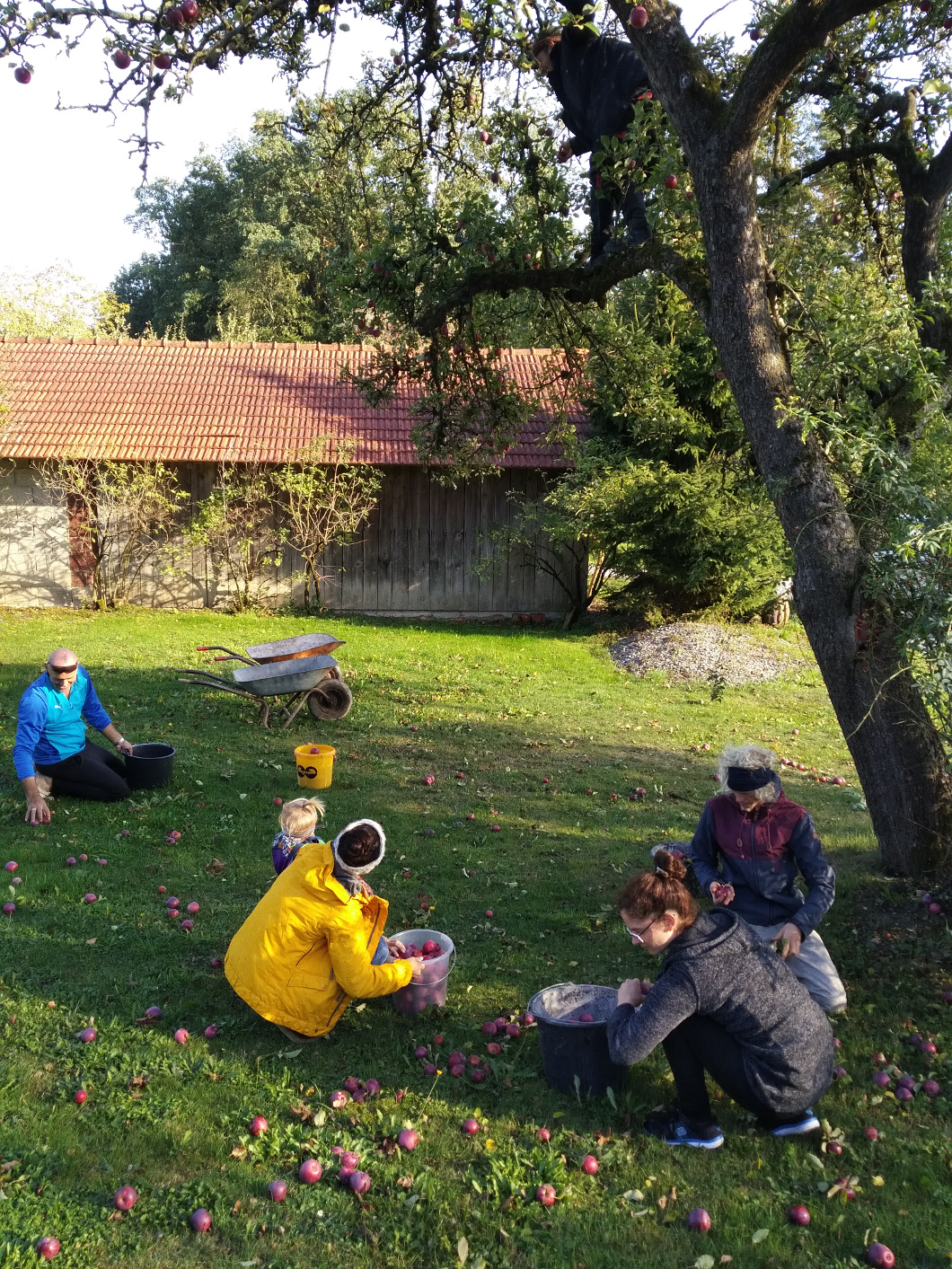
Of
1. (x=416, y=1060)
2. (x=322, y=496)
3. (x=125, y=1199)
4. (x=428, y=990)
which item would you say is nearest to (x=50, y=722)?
(x=428, y=990)

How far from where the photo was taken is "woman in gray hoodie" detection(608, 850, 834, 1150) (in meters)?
3.35

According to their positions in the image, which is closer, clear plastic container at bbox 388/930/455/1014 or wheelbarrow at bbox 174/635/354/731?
clear plastic container at bbox 388/930/455/1014

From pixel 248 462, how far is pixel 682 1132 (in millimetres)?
14157

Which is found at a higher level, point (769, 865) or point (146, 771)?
point (769, 865)

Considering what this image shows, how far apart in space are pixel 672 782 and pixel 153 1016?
5136mm

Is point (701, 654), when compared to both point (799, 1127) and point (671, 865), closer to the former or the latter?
point (671, 865)

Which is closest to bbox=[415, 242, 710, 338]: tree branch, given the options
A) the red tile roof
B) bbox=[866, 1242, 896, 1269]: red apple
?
bbox=[866, 1242, 896, 1269]: red apple

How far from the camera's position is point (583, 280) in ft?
21.2

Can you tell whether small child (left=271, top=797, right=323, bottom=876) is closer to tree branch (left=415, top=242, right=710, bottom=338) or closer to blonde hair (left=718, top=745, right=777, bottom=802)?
blonde hair (left=718, top=745, right=777, bottom=802)

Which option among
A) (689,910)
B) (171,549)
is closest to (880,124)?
(689,910)

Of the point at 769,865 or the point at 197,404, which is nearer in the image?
the point at 769,865

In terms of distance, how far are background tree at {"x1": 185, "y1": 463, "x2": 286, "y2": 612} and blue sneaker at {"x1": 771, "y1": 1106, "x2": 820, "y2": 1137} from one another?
1370 cm

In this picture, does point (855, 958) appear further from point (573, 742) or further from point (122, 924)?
point (573, 742)

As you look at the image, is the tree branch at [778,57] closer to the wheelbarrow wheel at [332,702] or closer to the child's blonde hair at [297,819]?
the child's blonde hair at [297,819]
